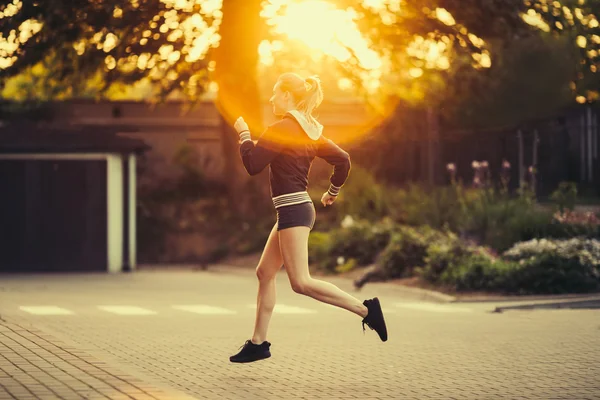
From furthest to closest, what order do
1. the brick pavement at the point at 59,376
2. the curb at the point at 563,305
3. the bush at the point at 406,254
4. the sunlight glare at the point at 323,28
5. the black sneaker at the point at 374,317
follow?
the sunlight glare at the point at 323,28
the bush at the point at 406,254
the curb at the point at 563,305
the black sneaker at the point at 374,317
the brick pavement at the point at 59,376

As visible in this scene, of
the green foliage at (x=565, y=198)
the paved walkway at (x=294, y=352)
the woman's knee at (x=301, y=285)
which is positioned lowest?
the paved walkway at (x=294, y=352)

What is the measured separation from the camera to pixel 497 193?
1002 inches

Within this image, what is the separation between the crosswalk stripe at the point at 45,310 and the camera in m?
16.2

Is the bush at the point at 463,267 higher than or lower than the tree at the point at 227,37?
lower

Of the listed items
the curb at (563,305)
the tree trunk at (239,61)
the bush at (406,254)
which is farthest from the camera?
the tree trunk at (239,61)

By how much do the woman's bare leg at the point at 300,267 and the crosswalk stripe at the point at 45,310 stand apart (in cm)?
680

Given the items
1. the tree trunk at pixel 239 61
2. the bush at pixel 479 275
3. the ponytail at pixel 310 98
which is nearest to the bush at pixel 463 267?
the bush at pixel 479 275

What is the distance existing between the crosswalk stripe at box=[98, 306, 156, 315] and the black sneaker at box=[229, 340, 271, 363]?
6401 mm

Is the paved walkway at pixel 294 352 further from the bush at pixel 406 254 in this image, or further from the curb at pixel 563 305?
the bush at pixel 406 254

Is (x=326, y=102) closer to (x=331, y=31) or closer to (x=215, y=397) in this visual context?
(x=331, y=31)

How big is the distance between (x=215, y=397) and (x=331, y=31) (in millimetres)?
22871

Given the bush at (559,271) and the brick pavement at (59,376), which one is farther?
the bush at (559,271)

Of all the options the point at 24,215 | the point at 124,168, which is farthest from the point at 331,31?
the point at 24,215

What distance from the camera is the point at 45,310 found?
54.8 feet
